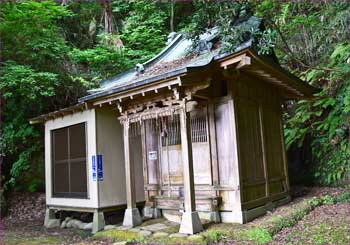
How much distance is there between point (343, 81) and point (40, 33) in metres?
9.81

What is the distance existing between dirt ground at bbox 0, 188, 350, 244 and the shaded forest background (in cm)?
171

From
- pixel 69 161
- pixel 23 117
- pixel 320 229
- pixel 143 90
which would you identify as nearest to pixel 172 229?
pixel 320 229

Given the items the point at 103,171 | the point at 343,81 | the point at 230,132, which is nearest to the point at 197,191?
the point at 230,132

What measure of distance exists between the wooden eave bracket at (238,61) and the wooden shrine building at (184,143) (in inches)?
0.7

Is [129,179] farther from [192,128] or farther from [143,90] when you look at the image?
[143,90]

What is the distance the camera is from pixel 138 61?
12.9 m

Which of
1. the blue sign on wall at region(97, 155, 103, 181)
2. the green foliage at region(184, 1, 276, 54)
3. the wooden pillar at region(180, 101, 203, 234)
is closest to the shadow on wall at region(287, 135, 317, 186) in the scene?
the green foliage at region(184, 1, 276, 54)

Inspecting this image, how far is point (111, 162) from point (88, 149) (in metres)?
0.63

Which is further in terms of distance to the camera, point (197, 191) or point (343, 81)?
point (343, 81)

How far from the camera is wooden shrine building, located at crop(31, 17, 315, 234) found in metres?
6.18

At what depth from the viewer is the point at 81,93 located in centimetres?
1227

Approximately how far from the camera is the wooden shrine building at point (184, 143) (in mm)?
6176

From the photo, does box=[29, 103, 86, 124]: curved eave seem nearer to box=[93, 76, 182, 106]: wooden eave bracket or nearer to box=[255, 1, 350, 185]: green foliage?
box=[93, 76, 182, 106]: wooden eave bracket

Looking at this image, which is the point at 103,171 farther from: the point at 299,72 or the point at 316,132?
the point at 299,72
